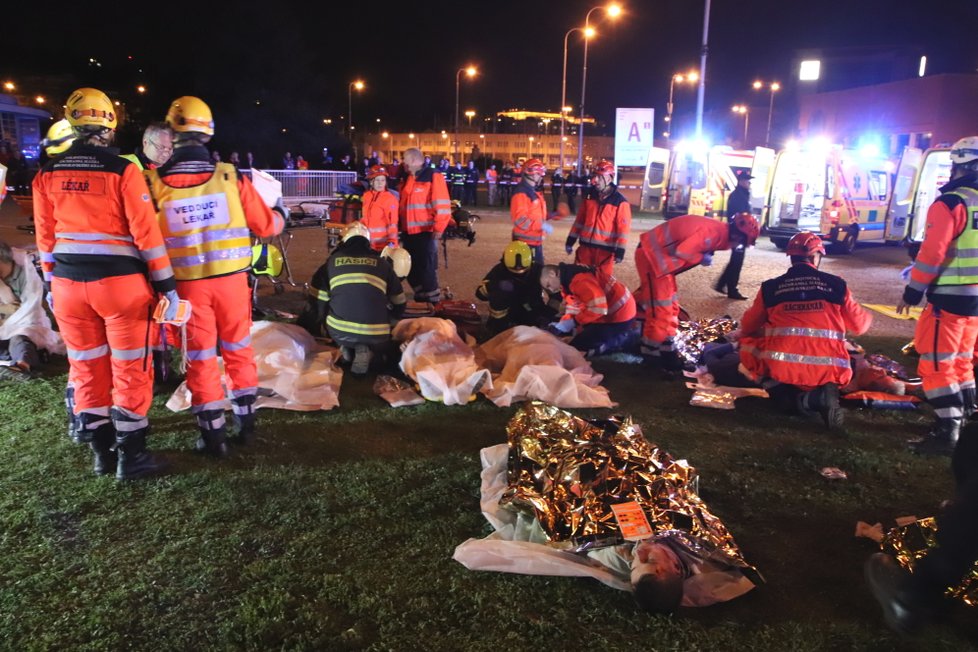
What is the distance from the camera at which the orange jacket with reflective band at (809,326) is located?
507 cm

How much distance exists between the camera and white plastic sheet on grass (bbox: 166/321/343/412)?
5.20 meters

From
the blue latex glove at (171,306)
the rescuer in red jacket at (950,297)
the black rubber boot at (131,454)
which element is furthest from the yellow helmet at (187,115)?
the rescuer in red jacket at (950,297)

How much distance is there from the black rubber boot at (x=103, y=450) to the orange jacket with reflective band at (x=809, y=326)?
461cm

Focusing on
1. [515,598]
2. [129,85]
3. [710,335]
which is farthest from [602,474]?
[129,85]

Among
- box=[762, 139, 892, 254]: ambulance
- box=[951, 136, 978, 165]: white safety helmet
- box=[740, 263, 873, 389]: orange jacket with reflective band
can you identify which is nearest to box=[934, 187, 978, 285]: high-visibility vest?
box=[951, 136, 978, 165]: white safety helmet

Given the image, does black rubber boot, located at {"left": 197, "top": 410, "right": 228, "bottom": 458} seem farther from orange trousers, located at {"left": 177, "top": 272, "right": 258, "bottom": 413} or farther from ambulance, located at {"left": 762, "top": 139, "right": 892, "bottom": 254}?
ambulance, located at {"left": 762, "top": 139, "right": 892, "bottom": 254}

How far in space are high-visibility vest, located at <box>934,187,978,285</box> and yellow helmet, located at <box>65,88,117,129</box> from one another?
5.46 m

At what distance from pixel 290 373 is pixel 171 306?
5.86ft

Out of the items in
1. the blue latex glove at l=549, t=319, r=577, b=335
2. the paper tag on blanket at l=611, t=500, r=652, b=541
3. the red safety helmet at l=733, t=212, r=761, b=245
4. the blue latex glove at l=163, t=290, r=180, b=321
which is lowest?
the paper tag on blanket at l=611, t=500, r=652, b=541

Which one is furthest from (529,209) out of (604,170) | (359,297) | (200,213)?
(200,213)

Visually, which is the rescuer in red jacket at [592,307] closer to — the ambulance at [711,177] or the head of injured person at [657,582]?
the head of injured person at [657,582]

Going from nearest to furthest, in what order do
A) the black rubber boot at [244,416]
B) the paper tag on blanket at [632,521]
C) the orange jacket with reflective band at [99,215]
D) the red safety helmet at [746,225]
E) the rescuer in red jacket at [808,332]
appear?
the paper tag on blanket at [632,521] < the orange jacket with reflective band at [99,215] < the black rubber boot at [244,416] < the rescuer in red jacket at [808,332] < the red safety helmet at [746,225]

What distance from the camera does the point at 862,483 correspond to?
4219 millimetres

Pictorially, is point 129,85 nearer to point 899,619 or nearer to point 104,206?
point 104,206
